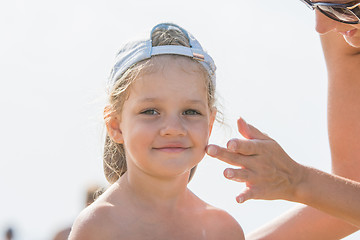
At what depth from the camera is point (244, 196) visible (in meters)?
3.97

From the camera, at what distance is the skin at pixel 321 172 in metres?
4.01

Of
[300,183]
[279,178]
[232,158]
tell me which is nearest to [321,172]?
[300,183]

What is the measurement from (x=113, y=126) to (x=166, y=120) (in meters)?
0.47

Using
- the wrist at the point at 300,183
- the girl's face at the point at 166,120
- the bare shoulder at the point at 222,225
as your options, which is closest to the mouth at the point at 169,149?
the girl's face at the point at 166,120

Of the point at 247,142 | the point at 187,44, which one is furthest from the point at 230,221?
the point at 187,44

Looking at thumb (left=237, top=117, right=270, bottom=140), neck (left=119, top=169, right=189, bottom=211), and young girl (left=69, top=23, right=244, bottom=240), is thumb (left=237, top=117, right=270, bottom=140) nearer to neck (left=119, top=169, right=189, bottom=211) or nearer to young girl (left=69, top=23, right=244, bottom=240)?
young girl (left=69, top=23, right=244, bottom=240)

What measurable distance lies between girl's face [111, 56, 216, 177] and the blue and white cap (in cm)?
6

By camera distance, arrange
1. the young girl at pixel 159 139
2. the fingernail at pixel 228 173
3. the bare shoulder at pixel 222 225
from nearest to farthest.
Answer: the fingernail at pixel 228 173
the young girl at pixel 159 139
the bare shoulder at pixel 222 225

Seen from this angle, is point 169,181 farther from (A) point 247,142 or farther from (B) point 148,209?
(A) point 247,142

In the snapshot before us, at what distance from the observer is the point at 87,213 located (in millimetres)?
4254

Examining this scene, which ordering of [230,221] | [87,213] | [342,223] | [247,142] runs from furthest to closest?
[342,223] < [230,221] < [87,213] < [247,142]

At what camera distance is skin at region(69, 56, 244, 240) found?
420 centimetres

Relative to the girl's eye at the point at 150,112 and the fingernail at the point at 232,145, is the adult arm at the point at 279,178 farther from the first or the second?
the girl's eye at the point at 150,112

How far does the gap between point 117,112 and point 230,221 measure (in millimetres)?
1009
